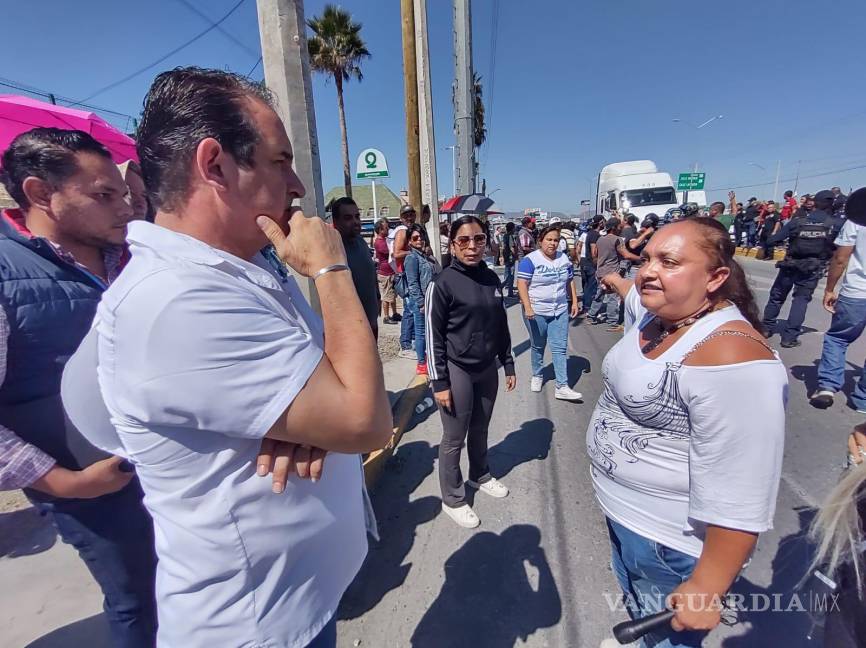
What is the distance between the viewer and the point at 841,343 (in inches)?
168

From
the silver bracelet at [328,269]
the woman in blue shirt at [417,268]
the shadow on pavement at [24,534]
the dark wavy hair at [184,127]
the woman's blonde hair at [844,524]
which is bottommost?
the shadow on pavement at [24,534]

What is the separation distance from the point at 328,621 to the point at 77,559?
2.31 m

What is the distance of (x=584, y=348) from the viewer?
668cm

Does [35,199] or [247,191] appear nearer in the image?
[247,191]

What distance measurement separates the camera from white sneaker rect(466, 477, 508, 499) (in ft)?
10.2

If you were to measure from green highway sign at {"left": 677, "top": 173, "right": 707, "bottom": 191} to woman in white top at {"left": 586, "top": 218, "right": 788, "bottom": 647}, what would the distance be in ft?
74.0

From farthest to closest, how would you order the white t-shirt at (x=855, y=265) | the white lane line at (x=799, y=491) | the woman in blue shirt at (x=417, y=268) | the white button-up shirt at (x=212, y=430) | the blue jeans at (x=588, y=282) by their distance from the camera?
the blue jeans at (x=588, y=282)
the woman in blue shirt at (x=417, y=268)
the white t-shirt at (x=855, y=265)
the white lane line at (x=799, y=491)
the white button-up shirt at (x=212, y=430)

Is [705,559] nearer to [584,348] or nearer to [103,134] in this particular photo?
[103,134]

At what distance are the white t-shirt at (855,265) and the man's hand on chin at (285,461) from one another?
5.45 m

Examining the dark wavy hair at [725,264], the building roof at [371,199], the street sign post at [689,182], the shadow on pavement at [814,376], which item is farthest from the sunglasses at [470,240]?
the building roof at [371,199]

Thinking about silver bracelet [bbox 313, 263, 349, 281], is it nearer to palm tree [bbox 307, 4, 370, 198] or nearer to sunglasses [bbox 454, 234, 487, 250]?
sunglasses [bbox 454, 234, 487, 250]

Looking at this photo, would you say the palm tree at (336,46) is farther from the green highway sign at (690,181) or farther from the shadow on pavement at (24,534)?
the shadow on pavement at (24,534)

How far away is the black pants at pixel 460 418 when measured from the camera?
2818mm

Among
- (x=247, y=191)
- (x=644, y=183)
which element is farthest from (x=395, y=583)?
(x=644, y=183)
